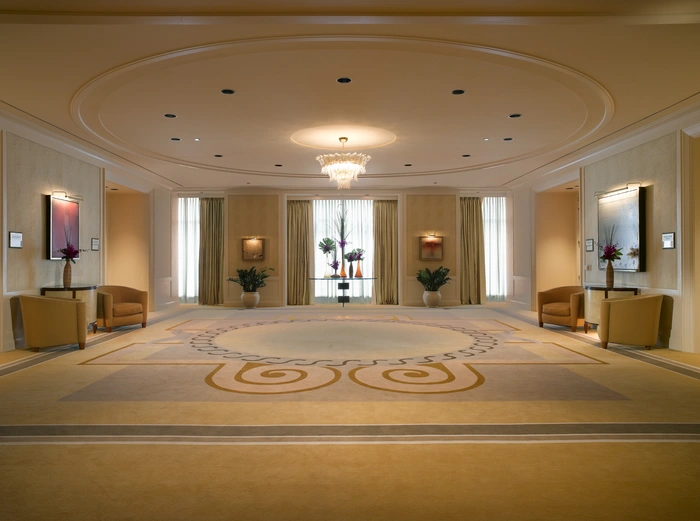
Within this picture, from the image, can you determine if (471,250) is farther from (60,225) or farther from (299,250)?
(60,225)

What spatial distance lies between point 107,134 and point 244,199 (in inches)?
231

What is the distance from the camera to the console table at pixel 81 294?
731cm

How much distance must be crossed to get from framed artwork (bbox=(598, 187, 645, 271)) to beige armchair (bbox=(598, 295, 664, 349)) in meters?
0.98

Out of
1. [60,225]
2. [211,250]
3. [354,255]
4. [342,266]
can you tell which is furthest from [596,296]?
[211,250]

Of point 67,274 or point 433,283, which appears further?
point 433,283

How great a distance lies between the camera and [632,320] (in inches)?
267

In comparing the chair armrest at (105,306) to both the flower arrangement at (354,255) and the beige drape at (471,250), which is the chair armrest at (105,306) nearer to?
the flower arrangement at (354,255)

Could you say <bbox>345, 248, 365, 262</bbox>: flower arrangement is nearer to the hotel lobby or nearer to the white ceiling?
the hotel lobby

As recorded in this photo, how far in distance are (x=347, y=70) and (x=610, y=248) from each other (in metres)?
5.22

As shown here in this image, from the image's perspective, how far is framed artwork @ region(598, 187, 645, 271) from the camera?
24.7 ft

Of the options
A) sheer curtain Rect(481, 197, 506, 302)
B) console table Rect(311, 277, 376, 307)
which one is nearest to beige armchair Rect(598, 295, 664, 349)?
console table Rect(311, 277, 376, 307)

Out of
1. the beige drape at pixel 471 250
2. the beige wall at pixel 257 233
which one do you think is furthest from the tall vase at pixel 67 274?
the beige drape at pixel 471 250

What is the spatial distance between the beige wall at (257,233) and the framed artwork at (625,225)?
25.8 ft

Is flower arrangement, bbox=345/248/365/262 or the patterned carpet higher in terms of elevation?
flower arrangement, bbox=345/248/365/262
